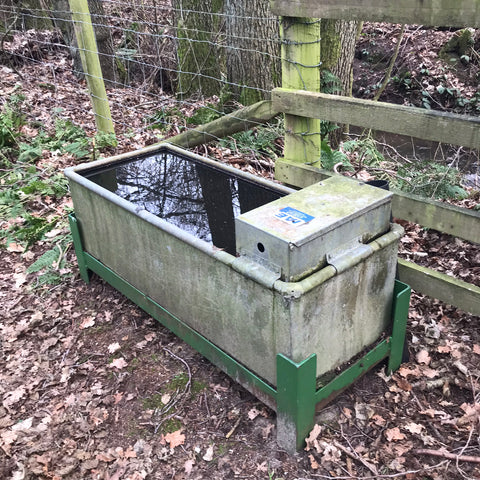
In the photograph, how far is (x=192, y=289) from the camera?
3.01 m

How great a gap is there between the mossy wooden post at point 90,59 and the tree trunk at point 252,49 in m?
1.59

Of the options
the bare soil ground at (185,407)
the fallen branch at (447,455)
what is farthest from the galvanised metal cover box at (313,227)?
the fallen branch at (447,455)

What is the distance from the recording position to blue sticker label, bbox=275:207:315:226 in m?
2.44

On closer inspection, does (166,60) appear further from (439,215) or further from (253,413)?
(253,413)

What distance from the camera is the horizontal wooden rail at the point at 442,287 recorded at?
9.91 ft

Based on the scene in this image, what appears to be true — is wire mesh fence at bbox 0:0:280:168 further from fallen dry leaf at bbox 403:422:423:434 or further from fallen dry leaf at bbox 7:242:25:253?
fallen dry leaf at bbox 403:422:423:434

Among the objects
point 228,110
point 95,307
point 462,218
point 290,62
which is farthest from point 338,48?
point 95,307

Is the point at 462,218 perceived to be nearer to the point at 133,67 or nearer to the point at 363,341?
the point at 363,341

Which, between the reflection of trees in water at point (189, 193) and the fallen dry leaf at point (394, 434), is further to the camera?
the reflection of trees in water at point (189, 193)

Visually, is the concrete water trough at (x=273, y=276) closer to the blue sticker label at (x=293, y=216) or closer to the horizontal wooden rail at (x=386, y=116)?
the blue sticker label at (x=293, y=216)

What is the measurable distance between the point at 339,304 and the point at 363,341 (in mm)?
435

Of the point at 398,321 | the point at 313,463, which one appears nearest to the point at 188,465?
the point at 313,463

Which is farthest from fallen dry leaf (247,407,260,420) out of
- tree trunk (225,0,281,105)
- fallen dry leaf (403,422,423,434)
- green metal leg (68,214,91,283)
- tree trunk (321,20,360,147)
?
tree trunk (225,0,281,105)

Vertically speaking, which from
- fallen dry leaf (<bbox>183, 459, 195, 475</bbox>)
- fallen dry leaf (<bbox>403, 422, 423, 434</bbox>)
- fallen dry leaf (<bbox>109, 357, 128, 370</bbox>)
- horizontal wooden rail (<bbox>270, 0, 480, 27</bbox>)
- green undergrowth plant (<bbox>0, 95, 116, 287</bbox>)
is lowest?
fallen dry leaf (<bbox>183, 459, 195, 475</bbox>)
